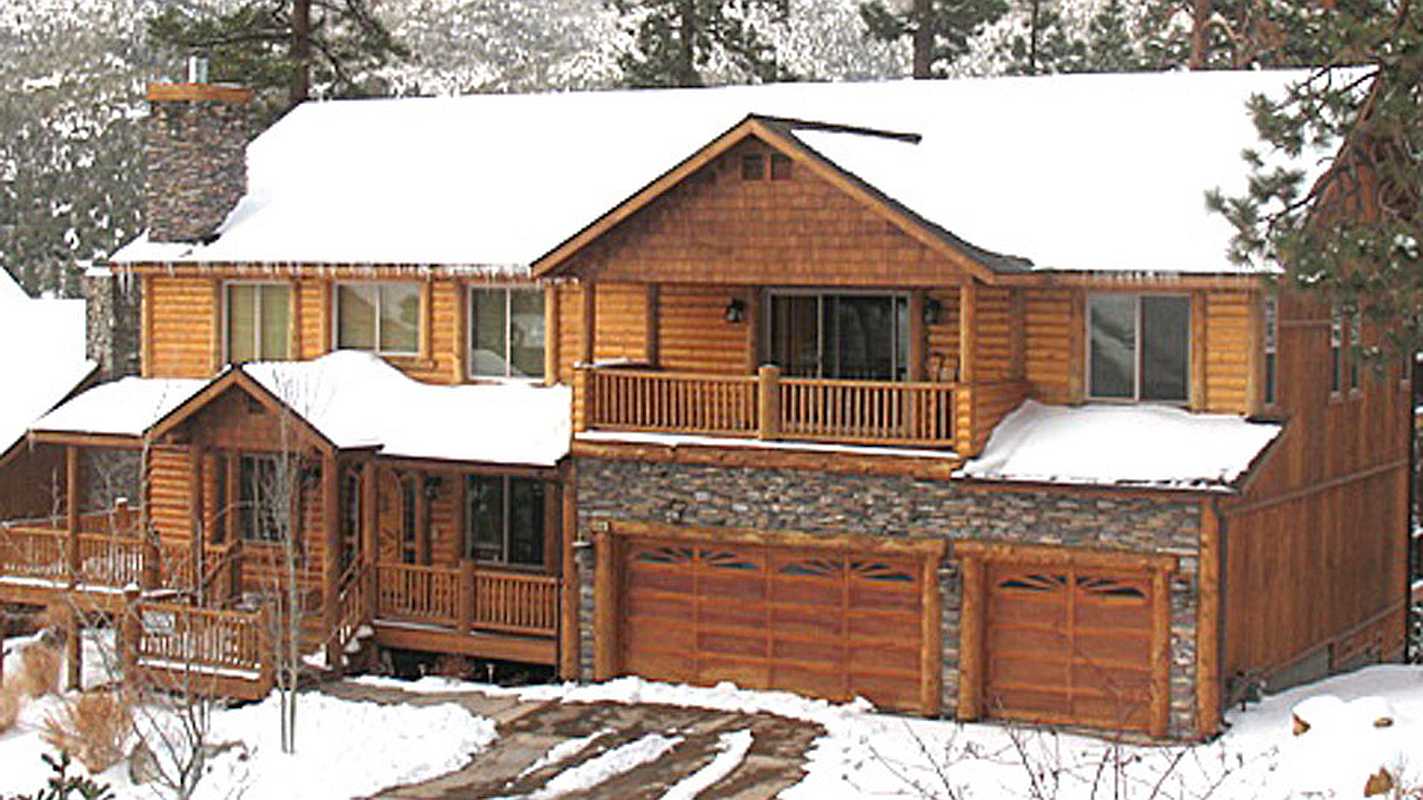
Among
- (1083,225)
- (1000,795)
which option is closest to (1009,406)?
(1083,225)

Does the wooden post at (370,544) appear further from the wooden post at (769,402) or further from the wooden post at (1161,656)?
the wooden post at (1161,656)

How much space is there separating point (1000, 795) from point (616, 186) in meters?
11.9

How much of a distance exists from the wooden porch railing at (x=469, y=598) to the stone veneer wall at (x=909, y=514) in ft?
2.51

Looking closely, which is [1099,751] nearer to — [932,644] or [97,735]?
[932,644]

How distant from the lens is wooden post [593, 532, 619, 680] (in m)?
26.8

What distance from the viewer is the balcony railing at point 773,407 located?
81.5 feet

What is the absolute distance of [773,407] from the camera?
25.4 meters

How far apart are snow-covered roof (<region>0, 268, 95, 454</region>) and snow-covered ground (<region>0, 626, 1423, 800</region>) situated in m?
8.52

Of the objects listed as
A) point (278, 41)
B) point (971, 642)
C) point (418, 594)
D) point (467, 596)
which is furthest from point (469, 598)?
point (278, 41)

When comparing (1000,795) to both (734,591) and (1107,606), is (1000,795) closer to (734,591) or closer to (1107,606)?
(1107,606)

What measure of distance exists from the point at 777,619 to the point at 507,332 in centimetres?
602

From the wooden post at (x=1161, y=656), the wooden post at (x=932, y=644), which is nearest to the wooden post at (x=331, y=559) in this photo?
the wooden post at (x=932, y=644)

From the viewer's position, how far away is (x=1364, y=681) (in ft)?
85.1

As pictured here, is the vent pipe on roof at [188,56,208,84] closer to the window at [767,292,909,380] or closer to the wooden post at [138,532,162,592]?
the wooden post at [138,532,162,592]
